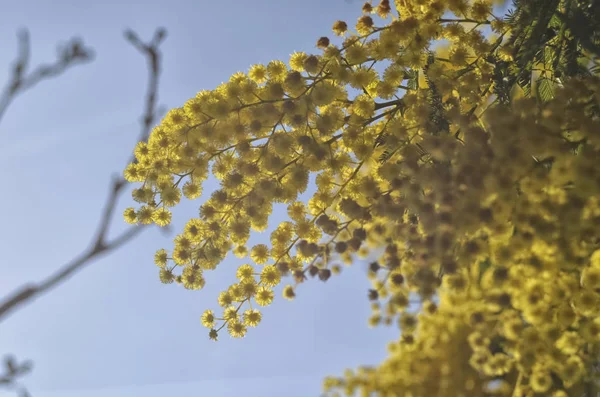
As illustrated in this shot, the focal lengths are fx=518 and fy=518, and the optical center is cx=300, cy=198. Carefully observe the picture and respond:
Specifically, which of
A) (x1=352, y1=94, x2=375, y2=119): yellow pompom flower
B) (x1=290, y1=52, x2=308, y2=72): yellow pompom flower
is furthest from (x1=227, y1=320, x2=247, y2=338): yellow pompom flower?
(x1=290, y1=52, x2=308, y2=72): yellow pompom flower

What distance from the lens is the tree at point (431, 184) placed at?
6.05 ft

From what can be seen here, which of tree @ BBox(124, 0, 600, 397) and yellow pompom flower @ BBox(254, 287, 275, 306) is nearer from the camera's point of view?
tree @ BBox(124, 0, 600, 397)

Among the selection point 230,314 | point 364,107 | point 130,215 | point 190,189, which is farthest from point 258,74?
point 230,314

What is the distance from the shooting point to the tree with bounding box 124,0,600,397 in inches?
72.6

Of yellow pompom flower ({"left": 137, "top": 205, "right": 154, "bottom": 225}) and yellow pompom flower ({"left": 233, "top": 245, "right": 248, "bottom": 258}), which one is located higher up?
yellow pompom flower ({"left": 137, "top": 205, "right": 154, "bottom": 225})

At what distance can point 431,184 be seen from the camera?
6.87 ft

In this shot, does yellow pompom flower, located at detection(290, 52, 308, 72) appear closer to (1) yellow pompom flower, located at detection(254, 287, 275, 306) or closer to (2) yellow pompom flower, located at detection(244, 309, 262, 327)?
(1) yellow pompom flower, located at detection(254, 287, 275, 306)

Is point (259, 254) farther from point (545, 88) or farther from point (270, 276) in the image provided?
point (545, 88)

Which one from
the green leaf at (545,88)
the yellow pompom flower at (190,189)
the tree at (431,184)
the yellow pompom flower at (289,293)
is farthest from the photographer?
the yellow pompom flower at (190,189)

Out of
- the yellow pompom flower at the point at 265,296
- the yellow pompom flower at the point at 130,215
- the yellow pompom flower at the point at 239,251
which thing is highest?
the yellow pompom flower at the point at 130,215

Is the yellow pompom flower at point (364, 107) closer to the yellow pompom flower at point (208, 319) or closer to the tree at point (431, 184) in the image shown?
the tree at point (431, 184)

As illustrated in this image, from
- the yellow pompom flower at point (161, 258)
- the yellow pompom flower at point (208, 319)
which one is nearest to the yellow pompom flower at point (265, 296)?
the yellow pompom flower at point (208, 319)

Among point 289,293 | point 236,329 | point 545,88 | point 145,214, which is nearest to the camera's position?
point 289,293

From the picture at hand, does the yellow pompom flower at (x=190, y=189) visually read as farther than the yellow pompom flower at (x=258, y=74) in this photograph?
Yes
